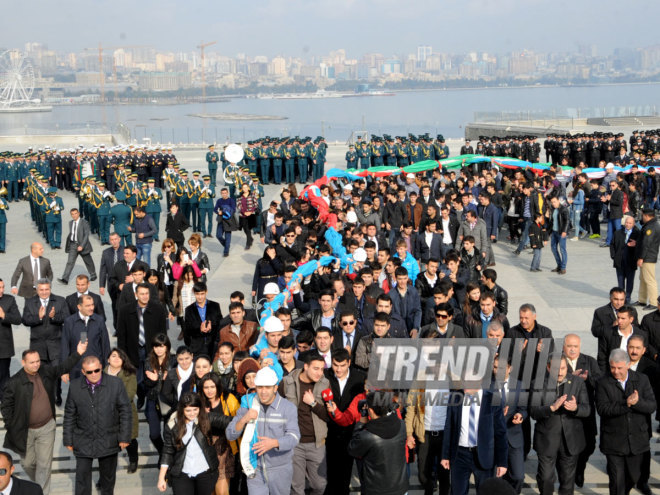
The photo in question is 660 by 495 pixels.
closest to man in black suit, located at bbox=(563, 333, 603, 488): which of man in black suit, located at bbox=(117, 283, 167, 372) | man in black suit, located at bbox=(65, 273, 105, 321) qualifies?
man in black suit, located at bbox=(117, 283, 167, 372)

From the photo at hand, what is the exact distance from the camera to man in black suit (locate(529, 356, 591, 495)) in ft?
21.9

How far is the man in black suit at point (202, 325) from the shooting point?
9305 mm

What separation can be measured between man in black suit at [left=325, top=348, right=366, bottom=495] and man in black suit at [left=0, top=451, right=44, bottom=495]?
2.22 m

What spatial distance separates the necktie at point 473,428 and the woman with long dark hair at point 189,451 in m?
1.89

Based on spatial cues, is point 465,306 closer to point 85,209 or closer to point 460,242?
point 460,242

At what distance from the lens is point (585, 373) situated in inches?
271

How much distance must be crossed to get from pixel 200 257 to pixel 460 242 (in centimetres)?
427

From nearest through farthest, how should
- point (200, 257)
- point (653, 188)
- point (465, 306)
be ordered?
point (465, 306) → point (200, 257) → point (653, 188)

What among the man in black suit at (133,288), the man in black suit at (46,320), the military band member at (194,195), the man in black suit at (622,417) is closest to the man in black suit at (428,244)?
the man in black suit at (133,288)

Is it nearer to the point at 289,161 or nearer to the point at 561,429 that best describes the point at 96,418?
the point at 561,429

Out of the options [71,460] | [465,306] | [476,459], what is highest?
[465,306]

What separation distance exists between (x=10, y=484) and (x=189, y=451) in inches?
49.6

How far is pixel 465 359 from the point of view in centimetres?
759

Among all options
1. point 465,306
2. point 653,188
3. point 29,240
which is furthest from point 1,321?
point 653,188
